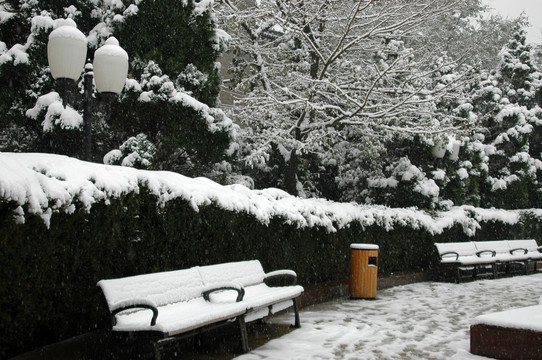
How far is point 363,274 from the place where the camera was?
10227 mm

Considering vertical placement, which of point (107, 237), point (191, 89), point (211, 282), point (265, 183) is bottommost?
point (211, 282)

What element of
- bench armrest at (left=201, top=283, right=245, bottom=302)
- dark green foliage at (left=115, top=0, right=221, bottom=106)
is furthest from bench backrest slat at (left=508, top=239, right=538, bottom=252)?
bench armrest at (left=201, top=283, right=245, bottom=302)

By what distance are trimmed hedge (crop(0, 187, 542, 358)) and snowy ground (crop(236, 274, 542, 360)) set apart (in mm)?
1301

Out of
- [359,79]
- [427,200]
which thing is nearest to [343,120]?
[359,79]

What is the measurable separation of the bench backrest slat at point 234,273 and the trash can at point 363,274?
10.1 feet

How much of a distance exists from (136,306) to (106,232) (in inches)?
43.6

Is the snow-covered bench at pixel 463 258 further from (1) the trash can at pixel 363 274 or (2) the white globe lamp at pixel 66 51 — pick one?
(2) the white globe lamp at pixel 66 51

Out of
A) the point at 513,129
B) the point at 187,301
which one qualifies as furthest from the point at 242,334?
the point at 513,129

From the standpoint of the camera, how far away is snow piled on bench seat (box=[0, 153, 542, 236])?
4348 millimetres

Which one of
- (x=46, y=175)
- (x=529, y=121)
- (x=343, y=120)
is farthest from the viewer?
(x=529, y=121)

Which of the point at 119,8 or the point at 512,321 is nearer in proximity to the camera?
the point at 512,321

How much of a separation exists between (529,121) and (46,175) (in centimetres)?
2421

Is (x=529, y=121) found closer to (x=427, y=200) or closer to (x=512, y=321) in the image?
(x=427, y=200)

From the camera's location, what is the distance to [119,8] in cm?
1096
